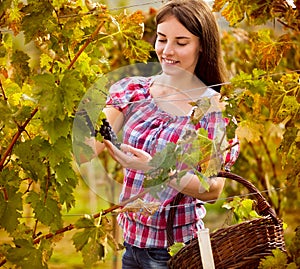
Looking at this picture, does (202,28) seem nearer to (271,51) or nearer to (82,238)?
(271,51)

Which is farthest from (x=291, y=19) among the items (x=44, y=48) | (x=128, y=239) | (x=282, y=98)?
(x=128, y=239)

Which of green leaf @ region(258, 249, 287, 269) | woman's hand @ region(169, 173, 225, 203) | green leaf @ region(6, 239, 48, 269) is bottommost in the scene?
woman's hand @ region(169, 173, 225, 203)

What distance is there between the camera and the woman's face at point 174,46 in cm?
209

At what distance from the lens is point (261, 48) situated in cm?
172

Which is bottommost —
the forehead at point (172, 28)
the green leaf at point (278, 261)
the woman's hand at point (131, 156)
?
the green leaf at point (278, 261)

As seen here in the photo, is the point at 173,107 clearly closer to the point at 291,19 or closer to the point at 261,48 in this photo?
the point at 261,48

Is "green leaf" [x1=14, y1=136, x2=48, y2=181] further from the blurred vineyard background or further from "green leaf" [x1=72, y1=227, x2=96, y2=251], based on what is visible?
"green leaf" [x1=72, y1=227, x2=96, y2=251]

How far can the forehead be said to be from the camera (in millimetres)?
2117

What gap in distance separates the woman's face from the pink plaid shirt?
11 centimetres

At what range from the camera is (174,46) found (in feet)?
6.86

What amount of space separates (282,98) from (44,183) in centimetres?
50

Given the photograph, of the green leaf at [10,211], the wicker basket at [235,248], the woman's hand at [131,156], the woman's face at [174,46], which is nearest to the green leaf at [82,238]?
the green leaf at [10,211]

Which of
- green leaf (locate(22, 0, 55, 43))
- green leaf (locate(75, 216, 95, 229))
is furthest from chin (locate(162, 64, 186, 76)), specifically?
green leaf (locate(75, 216, 95, 229))

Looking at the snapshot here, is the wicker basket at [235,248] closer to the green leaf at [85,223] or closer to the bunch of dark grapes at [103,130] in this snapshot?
the bunch of dark grapes at [103,130]
